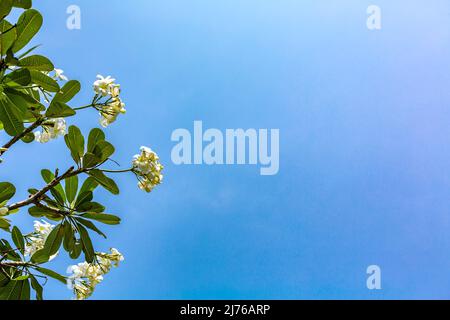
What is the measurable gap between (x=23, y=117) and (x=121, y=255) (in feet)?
2.71

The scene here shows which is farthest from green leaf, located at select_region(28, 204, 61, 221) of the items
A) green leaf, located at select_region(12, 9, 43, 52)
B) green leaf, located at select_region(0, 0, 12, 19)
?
green leaf, located at select_region(0, 0, 12, 19)

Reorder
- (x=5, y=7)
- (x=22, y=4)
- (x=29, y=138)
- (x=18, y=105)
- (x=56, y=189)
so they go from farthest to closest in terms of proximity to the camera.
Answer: (x=29, y=138) → (x=56, y=189) → (x=18, y=105) → (x=22, y=4) → (x=5, y=7)

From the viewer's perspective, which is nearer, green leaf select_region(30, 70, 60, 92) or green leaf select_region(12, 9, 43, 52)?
green leaf select_region(12, 9, 43, 52)

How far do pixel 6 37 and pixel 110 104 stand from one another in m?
0.60

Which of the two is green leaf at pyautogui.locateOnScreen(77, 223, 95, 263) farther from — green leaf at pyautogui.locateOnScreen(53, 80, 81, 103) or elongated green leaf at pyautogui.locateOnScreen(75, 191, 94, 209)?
green leaf at pyautogui.locateOnScreen(53, 80, 81, 103)

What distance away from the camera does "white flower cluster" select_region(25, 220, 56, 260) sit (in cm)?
265

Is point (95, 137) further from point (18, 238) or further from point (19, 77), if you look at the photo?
point (18, 238)

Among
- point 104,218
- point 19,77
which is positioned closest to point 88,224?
point 104,218

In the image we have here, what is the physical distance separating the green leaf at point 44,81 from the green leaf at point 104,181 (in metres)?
0.44

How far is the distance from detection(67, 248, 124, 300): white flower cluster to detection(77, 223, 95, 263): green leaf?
0.13ft

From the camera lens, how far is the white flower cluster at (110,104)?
102 inches

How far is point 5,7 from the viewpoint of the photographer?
7.02ft
